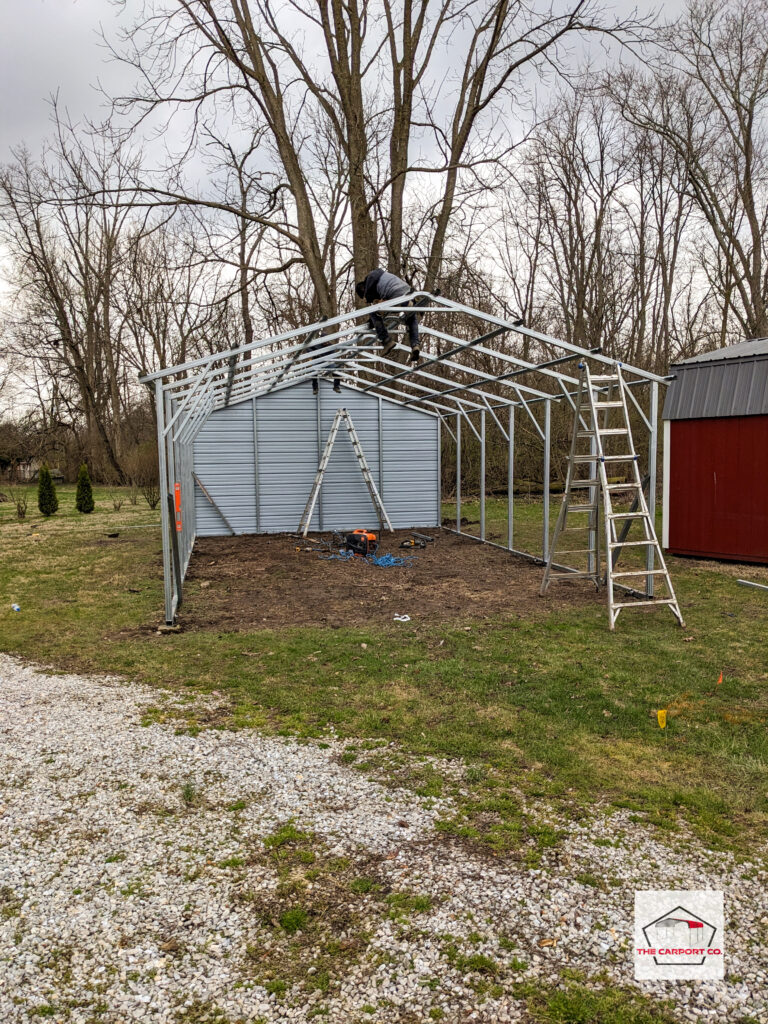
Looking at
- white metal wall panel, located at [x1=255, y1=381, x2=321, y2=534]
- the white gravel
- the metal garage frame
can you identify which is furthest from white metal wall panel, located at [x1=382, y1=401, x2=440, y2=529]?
the white gravel

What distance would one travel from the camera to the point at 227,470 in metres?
13.4

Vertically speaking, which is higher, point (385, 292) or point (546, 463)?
point (385, 292)

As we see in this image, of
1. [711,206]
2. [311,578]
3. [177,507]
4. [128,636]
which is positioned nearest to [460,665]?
[128,636]

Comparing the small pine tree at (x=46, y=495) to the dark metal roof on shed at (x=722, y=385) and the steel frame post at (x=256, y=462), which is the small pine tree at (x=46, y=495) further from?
the dark metal roof on shed at (x=722, y=385)

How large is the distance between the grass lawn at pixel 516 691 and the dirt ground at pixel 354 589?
510mm

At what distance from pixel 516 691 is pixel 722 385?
7388mm

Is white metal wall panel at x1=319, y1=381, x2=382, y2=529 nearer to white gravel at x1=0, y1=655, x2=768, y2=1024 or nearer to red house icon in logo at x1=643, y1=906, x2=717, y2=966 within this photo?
white gravel at x1=0, y1=655, x2=768, y2=1024

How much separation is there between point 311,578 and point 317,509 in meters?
4.68

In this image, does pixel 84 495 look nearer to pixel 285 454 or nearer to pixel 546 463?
pixel 285 454

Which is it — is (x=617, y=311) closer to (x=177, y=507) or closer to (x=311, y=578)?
(x=311, y=578)

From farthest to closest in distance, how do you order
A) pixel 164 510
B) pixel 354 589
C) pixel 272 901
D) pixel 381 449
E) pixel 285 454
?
pixel 381 449 → pixel 285 454 → pixel 354 589 → pixel 164 510 → pixel 272 901

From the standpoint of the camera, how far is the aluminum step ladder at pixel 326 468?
13.0m

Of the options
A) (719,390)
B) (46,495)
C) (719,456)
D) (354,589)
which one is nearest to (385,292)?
(354,589)

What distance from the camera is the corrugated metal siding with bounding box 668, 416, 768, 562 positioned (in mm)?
9648
